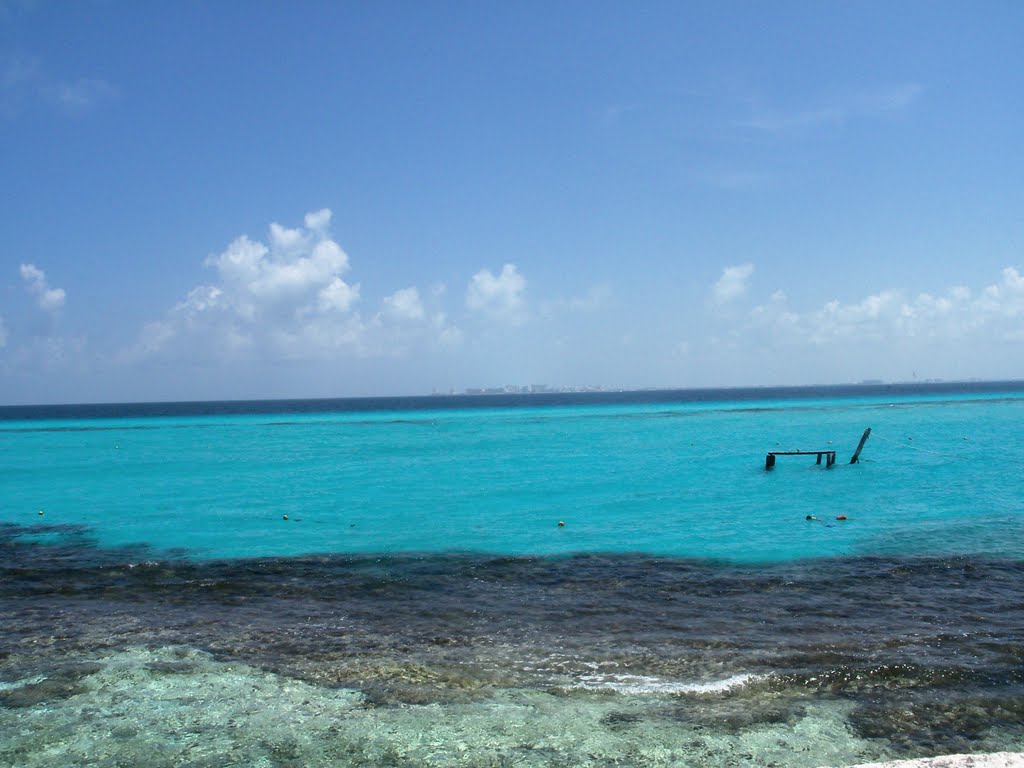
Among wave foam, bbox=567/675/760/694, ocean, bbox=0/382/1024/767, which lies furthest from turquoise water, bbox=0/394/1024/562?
wave foam, bbox=567/675/760/694

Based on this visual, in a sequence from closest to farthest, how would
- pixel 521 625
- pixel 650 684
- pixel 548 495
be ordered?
pixel 650 684
pixel 521 625
pixel 548 495

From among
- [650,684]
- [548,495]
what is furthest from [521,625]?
[548,495]

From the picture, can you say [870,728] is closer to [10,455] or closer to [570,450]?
[570,450]

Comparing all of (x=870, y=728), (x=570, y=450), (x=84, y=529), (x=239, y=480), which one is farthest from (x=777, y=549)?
(x=570, y=450)

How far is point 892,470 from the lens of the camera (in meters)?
31.9

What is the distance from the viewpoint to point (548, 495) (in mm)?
27453

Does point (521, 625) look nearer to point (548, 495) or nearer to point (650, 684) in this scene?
point (650, 684)

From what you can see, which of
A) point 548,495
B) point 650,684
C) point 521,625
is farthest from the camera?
point 548,495

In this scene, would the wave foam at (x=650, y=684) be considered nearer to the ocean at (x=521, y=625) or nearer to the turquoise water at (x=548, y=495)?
the ocean at (x=521, y=625)

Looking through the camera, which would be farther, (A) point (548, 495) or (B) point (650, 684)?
(A) point (548, 495)

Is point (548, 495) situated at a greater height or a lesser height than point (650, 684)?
lesser

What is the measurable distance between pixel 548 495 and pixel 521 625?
50.7 ft

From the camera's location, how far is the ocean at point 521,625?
26.2 feet

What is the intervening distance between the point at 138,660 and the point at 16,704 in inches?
66.6
